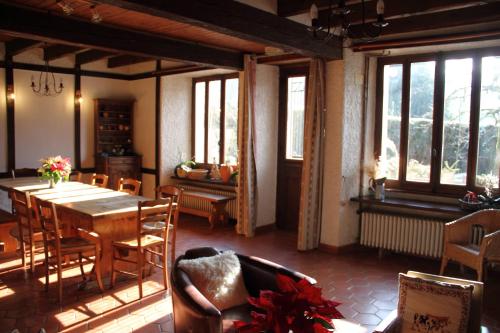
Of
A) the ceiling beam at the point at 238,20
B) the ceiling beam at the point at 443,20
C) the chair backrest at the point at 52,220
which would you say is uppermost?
the ceiling beam at the point at 443,20

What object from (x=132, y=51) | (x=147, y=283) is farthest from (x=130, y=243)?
(x=132, y=51)

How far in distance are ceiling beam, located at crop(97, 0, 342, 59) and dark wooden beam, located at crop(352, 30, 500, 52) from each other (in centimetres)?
49

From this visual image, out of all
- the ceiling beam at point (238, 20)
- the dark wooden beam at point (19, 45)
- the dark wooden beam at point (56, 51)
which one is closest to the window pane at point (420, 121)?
the ceiling beam at point (238, 20)

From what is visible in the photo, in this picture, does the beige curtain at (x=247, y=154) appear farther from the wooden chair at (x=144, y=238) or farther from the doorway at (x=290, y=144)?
the wooden chair at (x=144, y=238)

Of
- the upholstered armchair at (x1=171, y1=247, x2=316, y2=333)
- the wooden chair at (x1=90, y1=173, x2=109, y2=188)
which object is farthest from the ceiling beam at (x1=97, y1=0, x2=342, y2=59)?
the wooden chair at (x1=90, y1=173, x2=109, y2=188)

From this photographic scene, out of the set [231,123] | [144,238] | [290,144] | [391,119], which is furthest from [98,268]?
[391,119]

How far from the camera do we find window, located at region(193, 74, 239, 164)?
7828 mm

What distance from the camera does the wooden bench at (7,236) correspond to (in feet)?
17.9

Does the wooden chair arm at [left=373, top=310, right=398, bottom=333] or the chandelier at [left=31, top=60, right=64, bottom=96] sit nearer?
the wooden chair arm at [left=373, top=310, right=398, bottom=333]

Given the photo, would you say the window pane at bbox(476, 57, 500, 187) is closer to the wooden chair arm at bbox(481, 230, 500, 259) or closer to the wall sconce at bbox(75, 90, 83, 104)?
the wooden chair arm at bbox(481, 230, 500, 259)

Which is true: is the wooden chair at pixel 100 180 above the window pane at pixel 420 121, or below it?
below

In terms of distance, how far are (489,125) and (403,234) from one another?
1682mm

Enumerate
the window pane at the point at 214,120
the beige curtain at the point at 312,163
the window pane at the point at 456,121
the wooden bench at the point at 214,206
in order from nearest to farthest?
the window pane at the point at 456,121, the beige curtain at the point at 312,163, the wooden bench at the point at 214,206, the window pane at the point at 214,120

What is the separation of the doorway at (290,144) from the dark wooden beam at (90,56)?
2.98m
